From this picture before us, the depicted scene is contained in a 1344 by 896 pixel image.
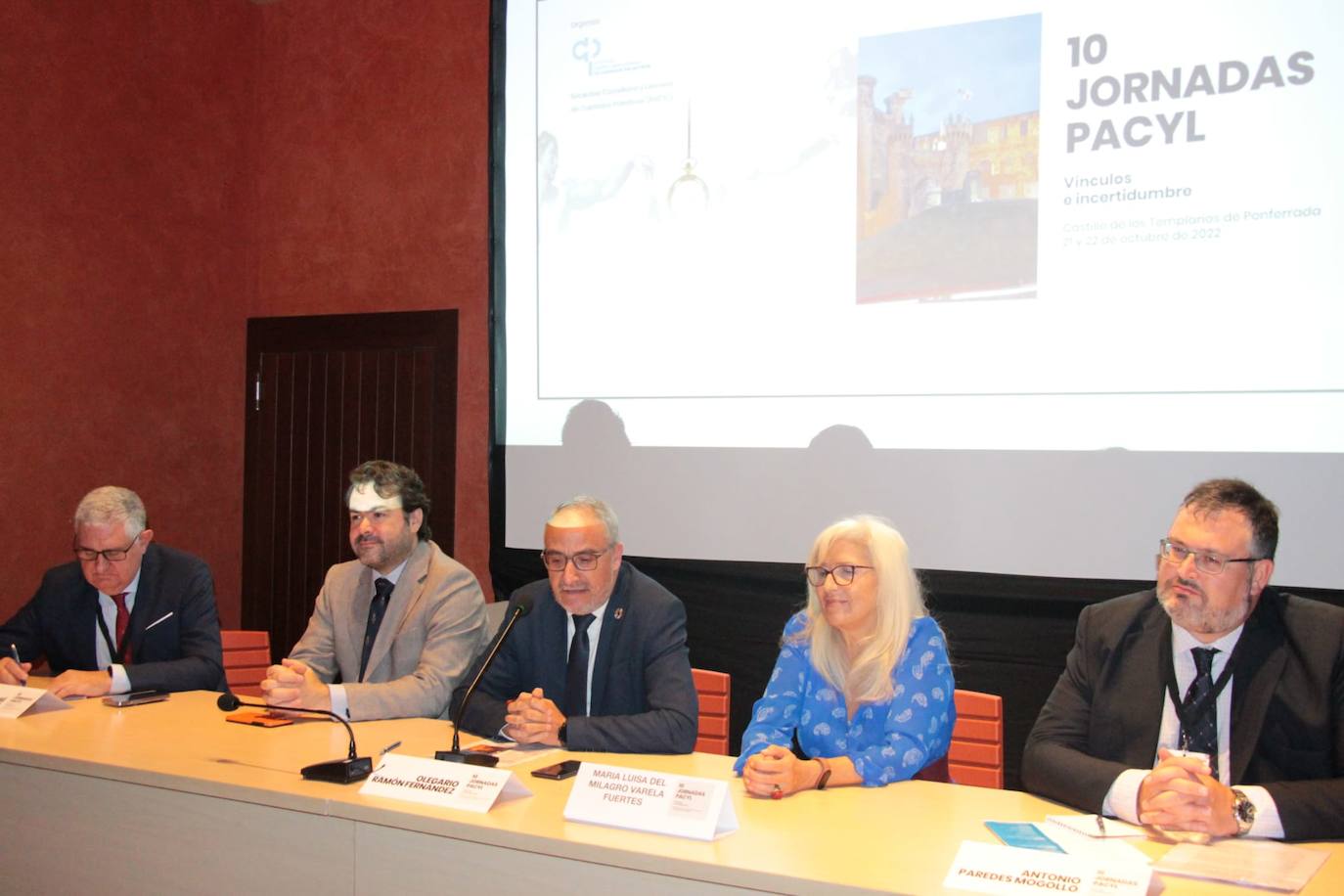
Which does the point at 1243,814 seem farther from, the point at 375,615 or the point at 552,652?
the point at 375,615

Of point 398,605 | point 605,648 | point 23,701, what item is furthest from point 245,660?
point 605,648

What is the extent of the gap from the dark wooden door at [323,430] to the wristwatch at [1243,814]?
391 cm

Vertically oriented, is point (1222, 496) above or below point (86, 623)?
above

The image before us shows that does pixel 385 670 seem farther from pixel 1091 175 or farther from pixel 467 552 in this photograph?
pixel 1091 175

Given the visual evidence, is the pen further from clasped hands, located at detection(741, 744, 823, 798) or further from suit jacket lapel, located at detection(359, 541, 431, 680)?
clasped hands, located at detection(741, 744, 823, 798)

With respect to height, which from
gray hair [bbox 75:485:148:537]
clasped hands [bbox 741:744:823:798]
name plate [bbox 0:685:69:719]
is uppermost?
gray hair [bbox 75:485:148:537]

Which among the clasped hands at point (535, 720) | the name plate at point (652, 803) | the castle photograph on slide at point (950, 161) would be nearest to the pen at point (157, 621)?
the clasped hands at point (535, 720)

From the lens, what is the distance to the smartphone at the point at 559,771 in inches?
92.4

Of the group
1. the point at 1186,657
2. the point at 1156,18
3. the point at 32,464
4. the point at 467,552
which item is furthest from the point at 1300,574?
the point at 32,464

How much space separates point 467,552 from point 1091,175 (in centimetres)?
311

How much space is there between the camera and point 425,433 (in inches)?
213

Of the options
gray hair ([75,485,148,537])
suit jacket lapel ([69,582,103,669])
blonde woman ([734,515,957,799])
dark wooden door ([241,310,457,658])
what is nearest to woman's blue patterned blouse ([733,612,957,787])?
blonde woman ([734,515,957,799])

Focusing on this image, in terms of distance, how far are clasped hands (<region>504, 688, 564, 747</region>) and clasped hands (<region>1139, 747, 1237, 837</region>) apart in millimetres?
1206

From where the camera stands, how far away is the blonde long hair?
2.49 meters
